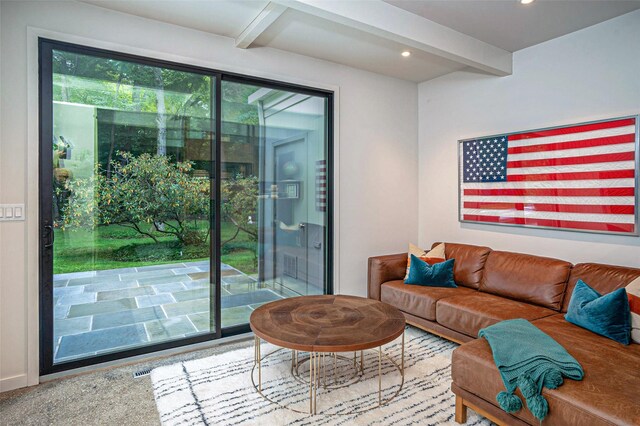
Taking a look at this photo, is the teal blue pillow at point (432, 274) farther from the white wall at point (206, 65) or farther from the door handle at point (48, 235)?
the door handle at point (48, 235)

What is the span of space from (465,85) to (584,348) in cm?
299

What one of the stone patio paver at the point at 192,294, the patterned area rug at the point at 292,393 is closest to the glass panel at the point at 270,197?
the stone patio paver at the point at 192,294

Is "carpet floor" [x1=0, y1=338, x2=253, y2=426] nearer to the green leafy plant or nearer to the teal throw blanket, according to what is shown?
the green leafy plant

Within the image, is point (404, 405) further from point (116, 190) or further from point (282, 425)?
point (116, 190)

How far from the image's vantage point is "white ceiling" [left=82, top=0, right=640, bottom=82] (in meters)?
2.70

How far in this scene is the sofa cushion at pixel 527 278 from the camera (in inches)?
119

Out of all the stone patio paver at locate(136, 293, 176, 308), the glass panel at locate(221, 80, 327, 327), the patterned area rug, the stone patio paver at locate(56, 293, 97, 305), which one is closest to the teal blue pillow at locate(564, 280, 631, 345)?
the patterned area rug

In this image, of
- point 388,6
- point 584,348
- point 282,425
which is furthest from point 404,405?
point 388,6

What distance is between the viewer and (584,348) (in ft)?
7.09

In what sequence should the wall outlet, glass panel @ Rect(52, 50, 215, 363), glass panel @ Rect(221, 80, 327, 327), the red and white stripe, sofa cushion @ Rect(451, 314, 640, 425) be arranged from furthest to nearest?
the red and white stripe, glass panel @ Rect(221, 80, 327, 327), glass panel @ Rect(52, 50, 215, 363), the wall outlet, sofa cushion @ Rect(451, 314, 640, 425)

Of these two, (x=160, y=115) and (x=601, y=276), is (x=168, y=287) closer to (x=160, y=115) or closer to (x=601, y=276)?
(x=160, y=115)

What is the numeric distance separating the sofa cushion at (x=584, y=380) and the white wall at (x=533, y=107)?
1.10 metres

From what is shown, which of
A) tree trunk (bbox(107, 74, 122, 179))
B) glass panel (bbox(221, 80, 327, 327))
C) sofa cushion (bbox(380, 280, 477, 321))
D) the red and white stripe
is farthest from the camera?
the red and white stripe

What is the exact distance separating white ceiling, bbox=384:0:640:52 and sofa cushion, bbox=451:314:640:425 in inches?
93.8
